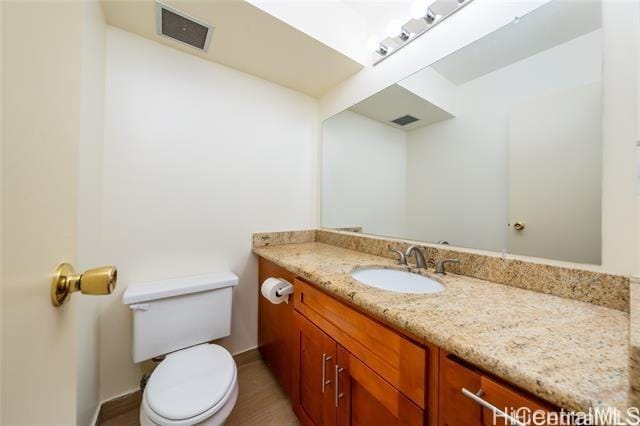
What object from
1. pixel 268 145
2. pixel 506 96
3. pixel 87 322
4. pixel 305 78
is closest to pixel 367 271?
pixel 506 96

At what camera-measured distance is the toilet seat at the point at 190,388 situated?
0.86 metres

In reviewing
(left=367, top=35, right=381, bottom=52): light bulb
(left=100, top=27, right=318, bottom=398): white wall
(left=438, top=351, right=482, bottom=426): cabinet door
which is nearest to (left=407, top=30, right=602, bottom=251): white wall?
(left=367, top=35, right=381, bottom=52): light bulb

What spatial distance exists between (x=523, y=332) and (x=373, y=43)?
162cm

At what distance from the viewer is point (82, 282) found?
40cm

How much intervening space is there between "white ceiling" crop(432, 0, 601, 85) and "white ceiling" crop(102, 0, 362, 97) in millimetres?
653

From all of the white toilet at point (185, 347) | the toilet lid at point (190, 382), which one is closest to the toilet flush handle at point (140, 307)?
the white toilet at point (185, 347)

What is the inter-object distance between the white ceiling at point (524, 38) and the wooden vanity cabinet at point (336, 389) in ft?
4.53

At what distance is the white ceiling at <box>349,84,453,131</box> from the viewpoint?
140 centimetres

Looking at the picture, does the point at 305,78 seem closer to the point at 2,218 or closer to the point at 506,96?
the point at 506,96

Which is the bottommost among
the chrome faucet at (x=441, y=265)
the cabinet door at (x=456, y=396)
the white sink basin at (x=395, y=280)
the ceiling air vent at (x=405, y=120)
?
the cabinet door at (x=456, y=396)

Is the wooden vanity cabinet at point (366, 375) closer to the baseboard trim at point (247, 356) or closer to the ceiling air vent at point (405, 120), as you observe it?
the baseboard trim at point (247, 356)

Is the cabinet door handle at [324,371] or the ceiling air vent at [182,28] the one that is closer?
the cabinet door handle at [324,371]

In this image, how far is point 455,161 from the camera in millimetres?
1316

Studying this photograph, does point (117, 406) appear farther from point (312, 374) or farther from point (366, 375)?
point (366, 375)
